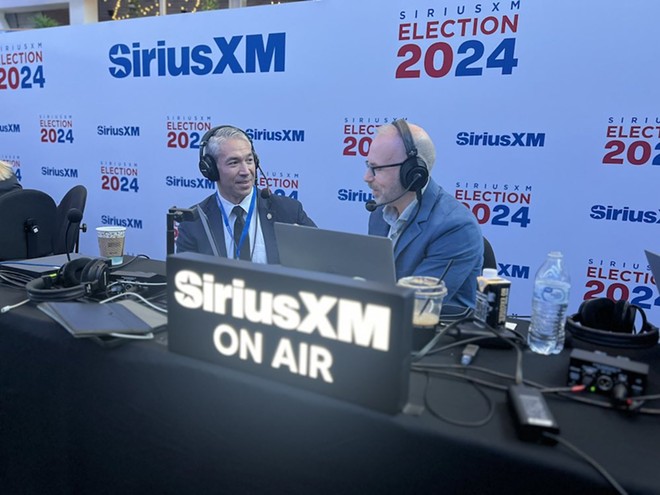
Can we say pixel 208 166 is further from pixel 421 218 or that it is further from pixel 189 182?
pixel 189 182

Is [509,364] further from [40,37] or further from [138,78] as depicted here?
[40,37]

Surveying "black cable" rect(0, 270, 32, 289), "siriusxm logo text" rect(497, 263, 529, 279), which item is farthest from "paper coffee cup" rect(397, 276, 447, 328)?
"siriusxm logo text" rect(497, 263, 529, 279)

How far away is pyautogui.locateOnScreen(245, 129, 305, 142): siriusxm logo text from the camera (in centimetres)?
314

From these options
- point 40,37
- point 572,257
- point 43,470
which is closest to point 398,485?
point 43,470

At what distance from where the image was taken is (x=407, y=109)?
109 inches

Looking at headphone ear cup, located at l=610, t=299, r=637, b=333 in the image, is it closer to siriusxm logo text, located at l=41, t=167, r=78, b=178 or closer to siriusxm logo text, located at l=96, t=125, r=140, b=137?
siriusxm logo text, located at l=96, t=125, r=140, b=137

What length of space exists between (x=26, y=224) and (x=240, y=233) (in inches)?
59.1

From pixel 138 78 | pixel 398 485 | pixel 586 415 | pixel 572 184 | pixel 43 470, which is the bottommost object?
pixel 43 470

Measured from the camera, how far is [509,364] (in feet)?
3.38

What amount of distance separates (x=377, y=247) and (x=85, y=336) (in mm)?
702

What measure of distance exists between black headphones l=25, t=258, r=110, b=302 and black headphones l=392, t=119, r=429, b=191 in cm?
103

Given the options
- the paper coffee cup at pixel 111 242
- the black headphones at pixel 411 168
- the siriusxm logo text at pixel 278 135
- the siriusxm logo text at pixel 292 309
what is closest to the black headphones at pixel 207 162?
the paper coffee cup at pixel 111 242

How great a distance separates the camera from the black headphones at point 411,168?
1675 millimetres

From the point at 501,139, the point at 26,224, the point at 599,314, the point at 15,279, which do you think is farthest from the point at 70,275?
the point at 501,139
